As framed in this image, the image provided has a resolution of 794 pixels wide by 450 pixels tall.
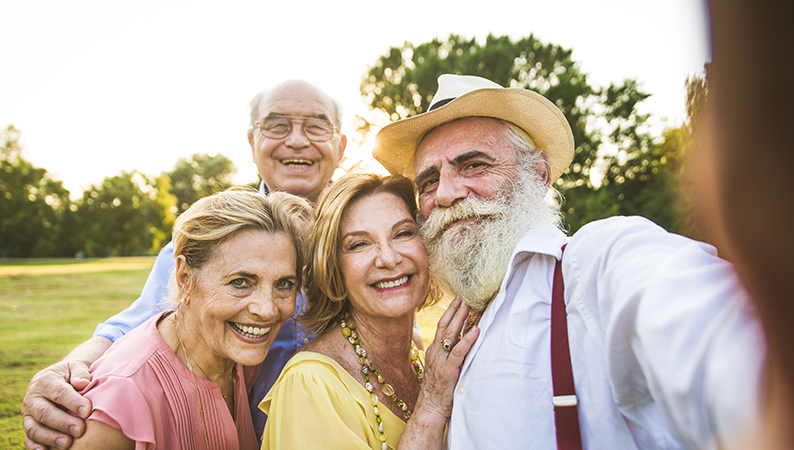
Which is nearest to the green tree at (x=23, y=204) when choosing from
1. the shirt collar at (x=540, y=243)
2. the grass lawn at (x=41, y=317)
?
the grass lawn at (x=41, y=317)

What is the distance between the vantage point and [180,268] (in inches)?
94.7

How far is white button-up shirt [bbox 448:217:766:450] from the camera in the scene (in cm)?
86

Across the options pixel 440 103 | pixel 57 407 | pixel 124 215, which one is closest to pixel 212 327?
pixel 57 407

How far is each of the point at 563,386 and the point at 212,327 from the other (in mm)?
1892

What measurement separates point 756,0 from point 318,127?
3.82 metres

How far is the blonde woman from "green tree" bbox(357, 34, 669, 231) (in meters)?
18.7

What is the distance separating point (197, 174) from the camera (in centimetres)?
7506

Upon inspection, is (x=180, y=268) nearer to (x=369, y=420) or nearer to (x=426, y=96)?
(x=369, y=420)

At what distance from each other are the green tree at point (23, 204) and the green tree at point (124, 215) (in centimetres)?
480

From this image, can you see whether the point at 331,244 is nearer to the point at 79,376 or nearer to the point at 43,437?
the point at 79,376

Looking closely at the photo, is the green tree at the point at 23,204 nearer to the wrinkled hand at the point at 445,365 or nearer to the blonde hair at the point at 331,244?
the blonde hair at the point at 331,244

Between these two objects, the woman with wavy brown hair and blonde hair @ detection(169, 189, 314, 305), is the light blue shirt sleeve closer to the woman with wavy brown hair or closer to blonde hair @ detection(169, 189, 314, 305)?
blonde hair @ detection(169, 189, 314, 305)

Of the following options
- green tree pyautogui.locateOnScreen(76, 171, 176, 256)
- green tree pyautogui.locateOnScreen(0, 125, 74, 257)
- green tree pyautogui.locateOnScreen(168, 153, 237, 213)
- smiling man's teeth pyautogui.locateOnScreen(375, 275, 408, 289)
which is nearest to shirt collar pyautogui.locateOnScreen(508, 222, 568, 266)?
smiling man's teeth pyautogui.locateOnScreen(375, 275, 408, 289)

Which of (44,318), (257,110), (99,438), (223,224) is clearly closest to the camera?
(99,438)
